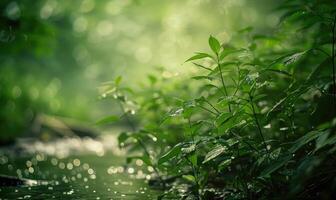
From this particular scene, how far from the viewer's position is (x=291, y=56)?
2.19m

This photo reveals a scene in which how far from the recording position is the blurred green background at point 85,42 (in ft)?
21.0

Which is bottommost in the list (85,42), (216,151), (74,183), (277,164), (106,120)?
(277,164)

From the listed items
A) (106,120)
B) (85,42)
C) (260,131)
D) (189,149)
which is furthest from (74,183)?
(85,42)

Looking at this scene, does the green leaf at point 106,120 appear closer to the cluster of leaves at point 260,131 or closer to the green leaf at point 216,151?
the cluster of leaves at point 260,131

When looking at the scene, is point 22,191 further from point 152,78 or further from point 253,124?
point 253,124

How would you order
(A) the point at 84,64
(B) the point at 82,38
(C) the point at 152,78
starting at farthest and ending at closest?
(A) the point at 84,64 → (B) the point at 82,38 → (C) the point at 152,78

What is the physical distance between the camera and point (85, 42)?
19656 mm

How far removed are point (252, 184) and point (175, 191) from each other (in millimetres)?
698

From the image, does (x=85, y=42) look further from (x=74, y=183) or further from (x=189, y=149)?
(x=189, y=149)

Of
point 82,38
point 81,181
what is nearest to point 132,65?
point 82,38

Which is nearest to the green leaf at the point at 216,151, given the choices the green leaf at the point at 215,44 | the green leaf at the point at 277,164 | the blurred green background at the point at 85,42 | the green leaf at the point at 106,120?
the green leaf at the point at 277,164

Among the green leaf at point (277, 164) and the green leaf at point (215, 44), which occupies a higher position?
the green leaf at point (215, 44)

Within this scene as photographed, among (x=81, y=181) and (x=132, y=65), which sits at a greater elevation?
(x=132, y=65)

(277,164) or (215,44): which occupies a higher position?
(215,44)
